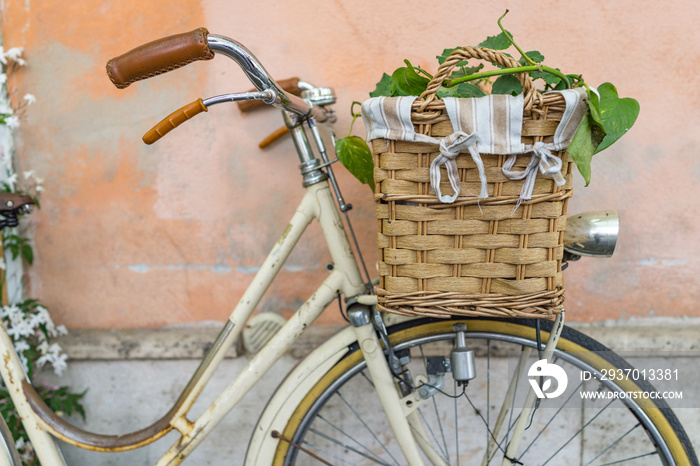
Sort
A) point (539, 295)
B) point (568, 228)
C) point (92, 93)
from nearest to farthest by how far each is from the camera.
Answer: point (539, 295) → point (568, 228) → point (92, 93)

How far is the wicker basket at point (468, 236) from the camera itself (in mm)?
877

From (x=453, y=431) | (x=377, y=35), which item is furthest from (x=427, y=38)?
(x=453, y=431)

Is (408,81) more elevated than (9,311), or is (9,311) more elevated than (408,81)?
(408,81)

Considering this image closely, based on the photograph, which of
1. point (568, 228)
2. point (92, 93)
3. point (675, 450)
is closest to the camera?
point (568, 228)

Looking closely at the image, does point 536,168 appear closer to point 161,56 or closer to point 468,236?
point 468,236

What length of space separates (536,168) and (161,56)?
68 centimetres

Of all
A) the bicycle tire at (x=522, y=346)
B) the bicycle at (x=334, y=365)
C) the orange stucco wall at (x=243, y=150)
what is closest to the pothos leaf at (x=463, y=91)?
the bicycle at (x=334, y=365)

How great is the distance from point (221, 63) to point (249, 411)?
3.73 ft

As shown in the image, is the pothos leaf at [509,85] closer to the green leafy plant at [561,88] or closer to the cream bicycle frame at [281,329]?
the green leafy plant at [561,88]

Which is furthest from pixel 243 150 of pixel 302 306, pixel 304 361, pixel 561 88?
pixel 561 88

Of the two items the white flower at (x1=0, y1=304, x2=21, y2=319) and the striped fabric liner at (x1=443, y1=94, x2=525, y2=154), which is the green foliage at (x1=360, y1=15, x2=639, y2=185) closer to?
the striped fabric liner at (x1=443, y1=94, x2=525, y2=154)

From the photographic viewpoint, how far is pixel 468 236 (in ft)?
2.97

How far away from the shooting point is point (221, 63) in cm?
157

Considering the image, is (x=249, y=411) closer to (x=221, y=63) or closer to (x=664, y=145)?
(x=221, y=63)
